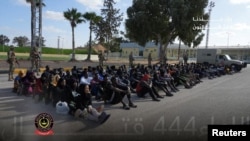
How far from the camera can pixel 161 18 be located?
3816cm

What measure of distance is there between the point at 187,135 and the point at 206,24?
34116mm

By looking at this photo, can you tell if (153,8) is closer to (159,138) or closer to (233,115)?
(233,115)

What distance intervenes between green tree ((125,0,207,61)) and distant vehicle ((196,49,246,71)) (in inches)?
112

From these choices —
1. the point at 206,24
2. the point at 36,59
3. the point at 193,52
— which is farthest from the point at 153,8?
the point at 193,52

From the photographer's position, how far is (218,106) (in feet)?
38.6

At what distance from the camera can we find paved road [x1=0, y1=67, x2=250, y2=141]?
795 cm

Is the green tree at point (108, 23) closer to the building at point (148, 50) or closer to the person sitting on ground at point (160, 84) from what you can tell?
the building at point (148, 50)

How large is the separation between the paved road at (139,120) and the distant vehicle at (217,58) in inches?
848

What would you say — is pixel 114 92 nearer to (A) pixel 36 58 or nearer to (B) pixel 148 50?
(A) pixel 36 58

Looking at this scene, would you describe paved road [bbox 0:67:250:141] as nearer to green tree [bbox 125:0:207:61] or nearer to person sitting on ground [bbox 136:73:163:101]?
person sitting on ground [bbox 136:73:163:101]

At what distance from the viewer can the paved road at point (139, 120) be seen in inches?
313

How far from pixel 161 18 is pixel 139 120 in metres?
30.0

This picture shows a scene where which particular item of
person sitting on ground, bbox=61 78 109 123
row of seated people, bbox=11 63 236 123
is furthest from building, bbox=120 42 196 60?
person sitting on ground, bbox=61 78 109 123

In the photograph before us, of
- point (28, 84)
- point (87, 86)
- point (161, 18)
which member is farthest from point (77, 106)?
point (161, 18)
